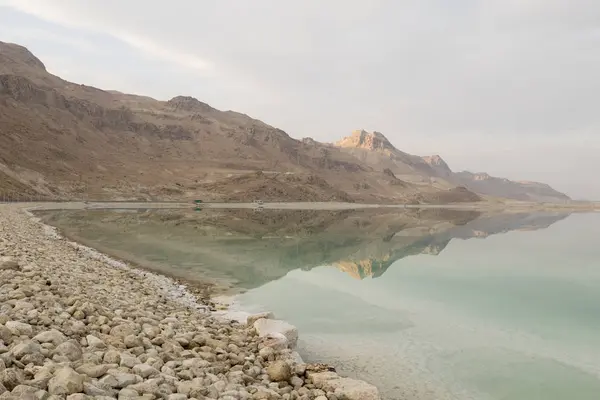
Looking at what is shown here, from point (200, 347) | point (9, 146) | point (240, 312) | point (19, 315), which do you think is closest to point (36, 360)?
point (19, 315)

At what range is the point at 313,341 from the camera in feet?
40.8

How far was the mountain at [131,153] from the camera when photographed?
312 ft

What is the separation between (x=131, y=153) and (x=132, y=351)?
138m

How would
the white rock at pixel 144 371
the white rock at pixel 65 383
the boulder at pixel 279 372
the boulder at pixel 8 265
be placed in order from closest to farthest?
the white rock at pixel 65 383 → the white rock at pixel 144 371 → the boulder at pixel 279 372 → the boulder at pixel 8 265

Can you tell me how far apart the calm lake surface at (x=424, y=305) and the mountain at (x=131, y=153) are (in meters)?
66.8

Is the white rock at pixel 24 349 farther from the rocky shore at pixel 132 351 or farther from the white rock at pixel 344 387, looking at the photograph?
the white rock at pixel 344 387

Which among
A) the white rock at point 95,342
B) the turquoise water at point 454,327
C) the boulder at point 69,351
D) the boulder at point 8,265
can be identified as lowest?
the turquoise water at point 454,327

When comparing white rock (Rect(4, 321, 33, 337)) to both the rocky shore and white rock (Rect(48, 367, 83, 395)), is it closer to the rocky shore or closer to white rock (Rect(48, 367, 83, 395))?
the rocky shore

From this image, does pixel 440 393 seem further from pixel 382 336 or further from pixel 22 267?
pixel 22 267

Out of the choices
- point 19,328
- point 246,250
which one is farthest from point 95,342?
point 246,250

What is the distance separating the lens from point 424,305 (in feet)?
57.4

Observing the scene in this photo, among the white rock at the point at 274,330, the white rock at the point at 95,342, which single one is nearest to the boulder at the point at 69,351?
the white rock at the point at 95,342

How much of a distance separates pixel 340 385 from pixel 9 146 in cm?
10621

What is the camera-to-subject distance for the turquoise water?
10.3 meters
